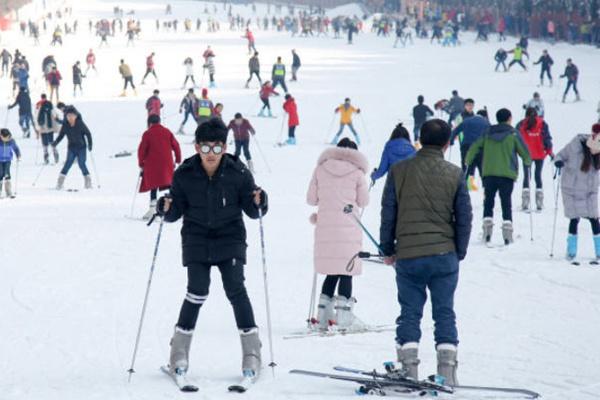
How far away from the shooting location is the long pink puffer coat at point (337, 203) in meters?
7.60

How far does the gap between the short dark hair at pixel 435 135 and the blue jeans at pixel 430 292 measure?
1.88ft

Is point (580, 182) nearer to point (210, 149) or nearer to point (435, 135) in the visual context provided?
point (435, 135)

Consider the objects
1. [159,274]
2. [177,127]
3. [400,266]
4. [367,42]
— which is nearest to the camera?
[400,266]

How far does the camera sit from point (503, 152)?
1135 cm

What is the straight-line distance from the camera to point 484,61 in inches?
1693

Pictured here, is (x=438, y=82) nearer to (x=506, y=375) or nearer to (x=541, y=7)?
(x=541, y=7)

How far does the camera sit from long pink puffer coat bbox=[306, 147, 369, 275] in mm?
7602

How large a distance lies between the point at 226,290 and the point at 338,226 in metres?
1.90

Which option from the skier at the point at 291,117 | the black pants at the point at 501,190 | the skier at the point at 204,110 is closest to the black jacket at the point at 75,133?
the skier at the point at 204,110

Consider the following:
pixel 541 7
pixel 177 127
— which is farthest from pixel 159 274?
pixel 541 7

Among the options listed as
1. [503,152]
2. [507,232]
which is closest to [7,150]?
[507,232]

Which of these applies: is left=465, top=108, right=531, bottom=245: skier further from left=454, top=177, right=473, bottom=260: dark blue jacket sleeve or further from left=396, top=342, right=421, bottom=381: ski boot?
left=396, top=342, right=421, bottom=381: ski boot

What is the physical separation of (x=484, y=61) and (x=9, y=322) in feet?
121

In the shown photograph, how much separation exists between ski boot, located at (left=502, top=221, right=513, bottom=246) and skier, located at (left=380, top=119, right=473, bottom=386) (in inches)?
243
